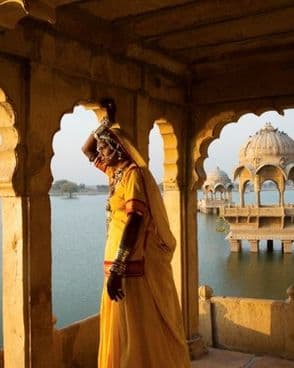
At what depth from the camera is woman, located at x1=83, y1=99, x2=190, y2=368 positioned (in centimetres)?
338

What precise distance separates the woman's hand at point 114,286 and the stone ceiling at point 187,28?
1.82 meters

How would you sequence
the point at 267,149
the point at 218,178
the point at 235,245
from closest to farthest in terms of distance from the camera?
the point at 267,149
the point at 235,245
the point at 218,178

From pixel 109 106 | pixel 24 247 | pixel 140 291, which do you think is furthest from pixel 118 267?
pixel 109 106

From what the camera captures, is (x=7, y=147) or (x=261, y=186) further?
(x=261, y=186)

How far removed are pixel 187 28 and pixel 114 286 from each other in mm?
2289

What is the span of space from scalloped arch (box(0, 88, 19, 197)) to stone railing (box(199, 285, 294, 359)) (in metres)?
3.54

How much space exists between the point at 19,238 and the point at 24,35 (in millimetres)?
1425

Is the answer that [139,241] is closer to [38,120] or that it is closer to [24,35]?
[38,120]

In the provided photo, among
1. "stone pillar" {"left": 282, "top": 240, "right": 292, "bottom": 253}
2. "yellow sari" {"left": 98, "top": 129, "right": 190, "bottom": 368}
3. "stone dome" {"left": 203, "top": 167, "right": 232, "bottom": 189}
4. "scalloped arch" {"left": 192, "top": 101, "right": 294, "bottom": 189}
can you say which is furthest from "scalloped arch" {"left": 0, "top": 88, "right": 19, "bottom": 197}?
"stone dome" {"left": 203, "top": 167, "right": 232, "bottom": 189}

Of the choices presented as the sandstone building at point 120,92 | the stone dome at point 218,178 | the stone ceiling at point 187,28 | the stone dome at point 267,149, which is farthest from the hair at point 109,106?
the stone dome at point 218,178

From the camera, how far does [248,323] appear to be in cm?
627

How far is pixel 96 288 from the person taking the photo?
26.3m

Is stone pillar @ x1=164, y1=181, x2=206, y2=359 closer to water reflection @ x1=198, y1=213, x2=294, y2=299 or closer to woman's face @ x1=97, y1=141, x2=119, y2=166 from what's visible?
woman's face @ x1=97, y1=141, x2=119, y2=166

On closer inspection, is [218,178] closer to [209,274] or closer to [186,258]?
[209,274]
